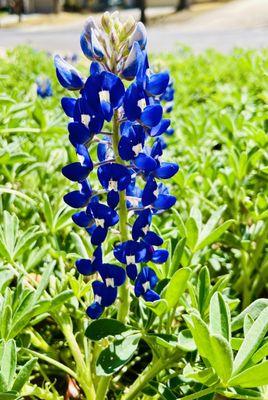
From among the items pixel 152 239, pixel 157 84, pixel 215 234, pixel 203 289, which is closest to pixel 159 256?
pixel 152 239

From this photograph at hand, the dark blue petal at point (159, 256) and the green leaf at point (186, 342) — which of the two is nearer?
the green leaf at point (186, 342)

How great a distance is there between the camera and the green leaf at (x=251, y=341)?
1059mm

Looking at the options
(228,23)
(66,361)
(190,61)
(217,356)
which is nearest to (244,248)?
(66,361)

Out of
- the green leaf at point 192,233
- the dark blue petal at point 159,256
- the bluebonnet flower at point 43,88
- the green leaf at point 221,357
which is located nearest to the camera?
the green leaf at point 221,357

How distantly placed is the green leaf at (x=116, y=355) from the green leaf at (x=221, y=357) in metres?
0.23

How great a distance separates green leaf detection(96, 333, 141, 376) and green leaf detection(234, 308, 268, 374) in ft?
0.81

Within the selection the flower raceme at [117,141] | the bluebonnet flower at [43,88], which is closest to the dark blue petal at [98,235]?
the flower raceme at [117,141]

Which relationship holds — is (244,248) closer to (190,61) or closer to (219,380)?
(219,380)

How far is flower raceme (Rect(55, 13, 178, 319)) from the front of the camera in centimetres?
119

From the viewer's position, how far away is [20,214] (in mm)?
2115

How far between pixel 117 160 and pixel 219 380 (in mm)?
491

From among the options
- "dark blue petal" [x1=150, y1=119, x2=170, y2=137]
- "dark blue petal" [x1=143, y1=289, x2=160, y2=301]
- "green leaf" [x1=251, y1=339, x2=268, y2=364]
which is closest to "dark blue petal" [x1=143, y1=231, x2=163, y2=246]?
"dark blue petal" [x1=143, y1=289, x2=160, y2=301]

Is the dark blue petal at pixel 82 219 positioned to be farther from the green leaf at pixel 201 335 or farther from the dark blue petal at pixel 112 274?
the green leaf at pixel 201 335

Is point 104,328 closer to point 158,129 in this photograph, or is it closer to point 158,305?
point 158,305
